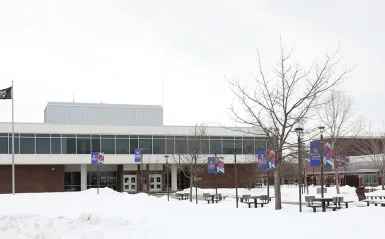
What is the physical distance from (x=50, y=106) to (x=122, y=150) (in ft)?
53.2

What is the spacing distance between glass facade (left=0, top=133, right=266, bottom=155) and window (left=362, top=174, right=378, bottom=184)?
1726cm

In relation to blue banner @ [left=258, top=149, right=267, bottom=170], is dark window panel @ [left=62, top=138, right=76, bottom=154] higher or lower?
higher

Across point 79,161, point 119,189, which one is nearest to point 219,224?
point 79,161

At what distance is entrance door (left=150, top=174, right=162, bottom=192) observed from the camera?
209ft

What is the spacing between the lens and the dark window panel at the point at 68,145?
5712 cm

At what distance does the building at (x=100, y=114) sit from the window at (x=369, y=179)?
99.4 ft

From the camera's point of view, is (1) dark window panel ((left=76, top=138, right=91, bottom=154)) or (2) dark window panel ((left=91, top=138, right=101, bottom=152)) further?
(2) dark window panel ((left=91, top=138, right=101, bottom=152))

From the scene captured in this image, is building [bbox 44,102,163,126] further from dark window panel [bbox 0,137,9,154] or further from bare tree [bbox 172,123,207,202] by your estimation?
dark window panel [bbox 0,137,9,154]

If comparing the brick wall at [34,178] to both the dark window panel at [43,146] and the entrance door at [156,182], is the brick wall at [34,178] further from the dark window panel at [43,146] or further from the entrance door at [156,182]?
the entrance door at [156,182]

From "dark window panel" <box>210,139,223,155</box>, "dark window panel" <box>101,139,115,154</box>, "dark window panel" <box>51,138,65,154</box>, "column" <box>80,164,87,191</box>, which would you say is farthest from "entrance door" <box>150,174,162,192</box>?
"dark window panel" <box>51,138,65,154</box>

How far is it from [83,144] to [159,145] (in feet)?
30.7

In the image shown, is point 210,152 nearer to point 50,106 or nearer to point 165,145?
point 165,145

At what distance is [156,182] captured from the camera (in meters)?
63.9

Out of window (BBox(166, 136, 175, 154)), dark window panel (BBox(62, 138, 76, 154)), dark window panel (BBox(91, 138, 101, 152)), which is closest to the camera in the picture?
dark window panel (BBox(62, 138, 76, 154))
